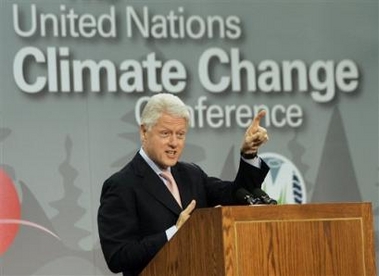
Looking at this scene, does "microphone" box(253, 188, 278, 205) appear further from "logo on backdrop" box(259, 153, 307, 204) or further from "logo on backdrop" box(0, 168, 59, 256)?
"logo on backdrop" box(259, 153, 307, 204)

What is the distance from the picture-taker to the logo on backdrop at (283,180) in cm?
586

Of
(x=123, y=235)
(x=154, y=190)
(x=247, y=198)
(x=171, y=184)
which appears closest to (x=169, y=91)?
(x=171, y=184)

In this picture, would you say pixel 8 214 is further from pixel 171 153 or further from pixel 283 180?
pixel 171 153

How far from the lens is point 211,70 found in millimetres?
5812

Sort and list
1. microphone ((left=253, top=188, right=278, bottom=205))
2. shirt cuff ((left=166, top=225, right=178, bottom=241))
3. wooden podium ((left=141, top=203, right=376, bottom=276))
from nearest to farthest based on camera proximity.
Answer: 1. wooden podium ((left=141, top=203, right=376, bottom=276))
2. microphone ((left=253, top=188, right=278, bottom=205))
3. shirt cuff ((left=166, top=225, right=178, bottom=241))

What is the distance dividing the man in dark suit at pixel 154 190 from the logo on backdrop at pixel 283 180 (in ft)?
7.08

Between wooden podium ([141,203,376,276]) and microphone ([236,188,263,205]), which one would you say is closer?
wooden podium ([141,203,376,276])

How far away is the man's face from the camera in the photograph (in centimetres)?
353

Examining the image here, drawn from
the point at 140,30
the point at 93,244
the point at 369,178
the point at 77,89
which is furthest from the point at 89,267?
the point at 369,178

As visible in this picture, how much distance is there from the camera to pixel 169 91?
18.7ft

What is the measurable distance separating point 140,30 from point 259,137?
2.41 metres

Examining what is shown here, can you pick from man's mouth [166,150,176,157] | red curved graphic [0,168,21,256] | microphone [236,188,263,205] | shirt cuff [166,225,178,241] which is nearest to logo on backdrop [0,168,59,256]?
red curved graphic [0,168,21,256]

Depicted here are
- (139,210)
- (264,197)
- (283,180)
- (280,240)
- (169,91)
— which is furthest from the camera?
(283,180)

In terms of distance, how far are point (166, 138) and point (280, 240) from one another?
737 millimetres
